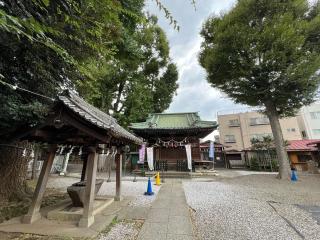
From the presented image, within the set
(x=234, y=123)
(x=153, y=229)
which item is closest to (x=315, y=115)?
(x=234, y=123)

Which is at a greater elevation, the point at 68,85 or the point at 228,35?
the point at 228,35

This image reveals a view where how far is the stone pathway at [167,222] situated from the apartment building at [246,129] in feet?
76.1

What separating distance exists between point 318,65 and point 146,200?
11.3 meters

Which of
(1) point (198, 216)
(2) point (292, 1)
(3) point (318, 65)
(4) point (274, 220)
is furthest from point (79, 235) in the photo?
(2) point (292, 1)

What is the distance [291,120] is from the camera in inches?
1050

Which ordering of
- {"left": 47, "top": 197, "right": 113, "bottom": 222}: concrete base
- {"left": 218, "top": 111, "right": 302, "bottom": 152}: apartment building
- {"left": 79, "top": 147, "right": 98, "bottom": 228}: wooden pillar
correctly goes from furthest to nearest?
{"left": 218, "top": 111, "right": 302, "bottom": 152}: apartment building
{"left": 47, "top": 197, "right": 113, "bottom": 222}: concrete base
{"left": 79, "top": 147, "right": 98, "bottom": 228}: wooden pillar

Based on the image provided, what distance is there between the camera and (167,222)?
4332mm

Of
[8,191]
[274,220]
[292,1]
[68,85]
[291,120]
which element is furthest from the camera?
[291,120]

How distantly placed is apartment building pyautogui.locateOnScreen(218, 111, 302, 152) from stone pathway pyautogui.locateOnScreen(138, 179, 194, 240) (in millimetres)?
23192

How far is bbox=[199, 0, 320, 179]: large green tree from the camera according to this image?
991 cm

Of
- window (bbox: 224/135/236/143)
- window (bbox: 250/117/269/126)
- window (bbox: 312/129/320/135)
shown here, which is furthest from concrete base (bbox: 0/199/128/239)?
window (bbox: 312/129/320/135)

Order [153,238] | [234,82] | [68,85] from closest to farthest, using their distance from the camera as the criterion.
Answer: [153,238] → [68,85] → [234,82]

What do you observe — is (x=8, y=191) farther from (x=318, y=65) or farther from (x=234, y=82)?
(x=318, y=65)

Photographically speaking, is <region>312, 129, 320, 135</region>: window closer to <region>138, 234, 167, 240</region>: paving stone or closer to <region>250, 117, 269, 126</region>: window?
<region>250, 117, 269, 126</region>: window
